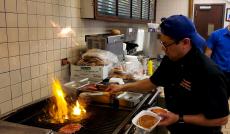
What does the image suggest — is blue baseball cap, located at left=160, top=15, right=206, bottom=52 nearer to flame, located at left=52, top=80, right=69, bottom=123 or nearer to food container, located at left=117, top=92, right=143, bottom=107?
food container, located at left=117, top=92, right=143, bottom=107

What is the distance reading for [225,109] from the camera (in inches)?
59.9

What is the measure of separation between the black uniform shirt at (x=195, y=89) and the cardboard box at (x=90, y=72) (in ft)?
2.90

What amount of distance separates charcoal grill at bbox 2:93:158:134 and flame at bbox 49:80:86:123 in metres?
0.07

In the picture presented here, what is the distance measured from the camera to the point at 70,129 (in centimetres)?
166

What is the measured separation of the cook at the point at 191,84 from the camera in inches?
59.2

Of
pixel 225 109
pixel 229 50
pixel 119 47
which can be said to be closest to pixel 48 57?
pixel 119 47

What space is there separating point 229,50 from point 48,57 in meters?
2.63

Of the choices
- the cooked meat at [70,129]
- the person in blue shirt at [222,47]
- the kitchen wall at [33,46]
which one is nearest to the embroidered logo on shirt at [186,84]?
the cooked meat at [70,129]

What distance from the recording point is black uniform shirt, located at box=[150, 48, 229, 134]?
1.50m

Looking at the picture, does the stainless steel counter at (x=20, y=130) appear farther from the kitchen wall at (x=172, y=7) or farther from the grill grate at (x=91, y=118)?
the kitchen wall at (x=172, y=7)

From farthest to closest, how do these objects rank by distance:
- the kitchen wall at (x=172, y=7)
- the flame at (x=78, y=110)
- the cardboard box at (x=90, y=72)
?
the kitchen wall at (x=172, y=7), the cardboard box at (x=90, y=72), the flame at (x=78, y=110)

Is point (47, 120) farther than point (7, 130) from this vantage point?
Yes

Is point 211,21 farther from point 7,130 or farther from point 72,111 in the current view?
point 7,130

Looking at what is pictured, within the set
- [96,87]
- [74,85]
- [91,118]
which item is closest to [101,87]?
[96,87]
